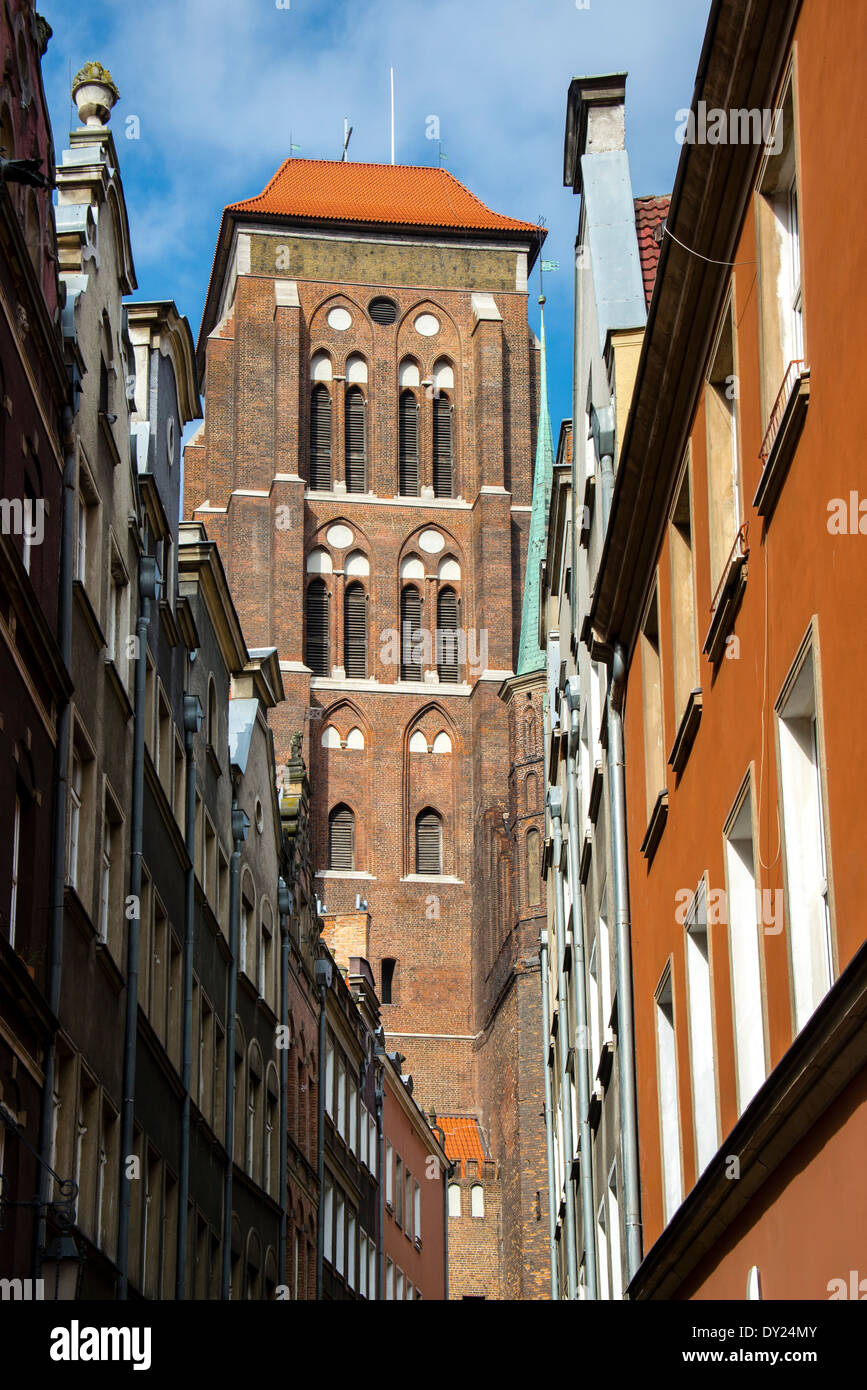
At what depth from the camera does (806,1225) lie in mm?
10414

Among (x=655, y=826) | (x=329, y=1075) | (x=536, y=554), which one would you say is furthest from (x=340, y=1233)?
(x=536, y=554)

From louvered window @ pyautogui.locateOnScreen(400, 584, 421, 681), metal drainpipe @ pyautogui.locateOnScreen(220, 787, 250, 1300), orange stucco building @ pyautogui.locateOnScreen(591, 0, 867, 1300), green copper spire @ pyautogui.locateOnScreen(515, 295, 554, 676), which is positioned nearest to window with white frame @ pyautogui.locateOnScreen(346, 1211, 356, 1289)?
metal drainpipe @ pyautogui.locateOnScreen(220, 787, 250, 1300)

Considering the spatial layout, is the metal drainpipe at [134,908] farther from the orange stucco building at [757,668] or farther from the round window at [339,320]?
the round window at [339,320]

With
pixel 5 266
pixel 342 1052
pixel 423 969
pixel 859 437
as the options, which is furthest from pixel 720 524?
pixel 423 969

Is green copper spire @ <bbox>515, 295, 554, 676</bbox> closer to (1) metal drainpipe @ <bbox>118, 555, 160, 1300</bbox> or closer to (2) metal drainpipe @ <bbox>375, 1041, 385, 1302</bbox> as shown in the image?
(2) metal drainpipe @ <bbox>375, 1041, 385, 1302</bbox>

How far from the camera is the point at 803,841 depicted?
11164mm

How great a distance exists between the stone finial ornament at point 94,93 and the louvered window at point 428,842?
187ft

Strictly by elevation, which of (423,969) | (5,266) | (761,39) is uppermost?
(423,969)

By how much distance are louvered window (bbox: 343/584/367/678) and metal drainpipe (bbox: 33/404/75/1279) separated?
6147 cm

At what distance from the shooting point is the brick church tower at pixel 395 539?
253 ft

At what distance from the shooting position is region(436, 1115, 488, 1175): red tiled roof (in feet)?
229
